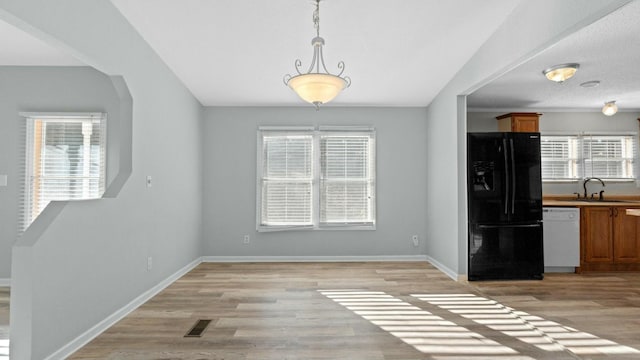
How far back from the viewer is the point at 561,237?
4980 millimetres

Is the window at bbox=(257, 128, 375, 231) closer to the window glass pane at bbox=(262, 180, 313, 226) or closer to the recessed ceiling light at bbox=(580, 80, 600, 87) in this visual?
the window glass pane at bbox=(262, 180, 313, 226)

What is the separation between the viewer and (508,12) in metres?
3.04

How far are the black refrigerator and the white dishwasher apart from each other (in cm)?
48

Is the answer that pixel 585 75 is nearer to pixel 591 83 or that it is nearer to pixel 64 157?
pixel 591 83

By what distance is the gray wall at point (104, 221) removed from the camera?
215cm

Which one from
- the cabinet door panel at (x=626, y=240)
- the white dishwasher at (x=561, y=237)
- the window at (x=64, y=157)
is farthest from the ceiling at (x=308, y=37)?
the cabinet door panel at (x=626, y=240)

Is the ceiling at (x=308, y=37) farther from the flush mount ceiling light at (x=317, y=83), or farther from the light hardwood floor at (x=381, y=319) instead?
the light hardwood floor at (x=381, y=319)

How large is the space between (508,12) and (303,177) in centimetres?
367

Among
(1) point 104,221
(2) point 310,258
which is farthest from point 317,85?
(2) point 310,258

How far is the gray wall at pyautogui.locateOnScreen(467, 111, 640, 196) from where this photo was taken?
6.06m

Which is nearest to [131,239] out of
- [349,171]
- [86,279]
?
[86,279]

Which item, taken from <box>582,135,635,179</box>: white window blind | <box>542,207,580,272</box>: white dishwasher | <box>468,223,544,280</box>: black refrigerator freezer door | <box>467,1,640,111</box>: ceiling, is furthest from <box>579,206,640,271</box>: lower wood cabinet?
<box>467,1,640,111</box>: ceiling

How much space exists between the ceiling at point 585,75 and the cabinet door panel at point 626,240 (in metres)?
1.77

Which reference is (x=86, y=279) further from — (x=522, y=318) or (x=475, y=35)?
(x=475, y=35)
